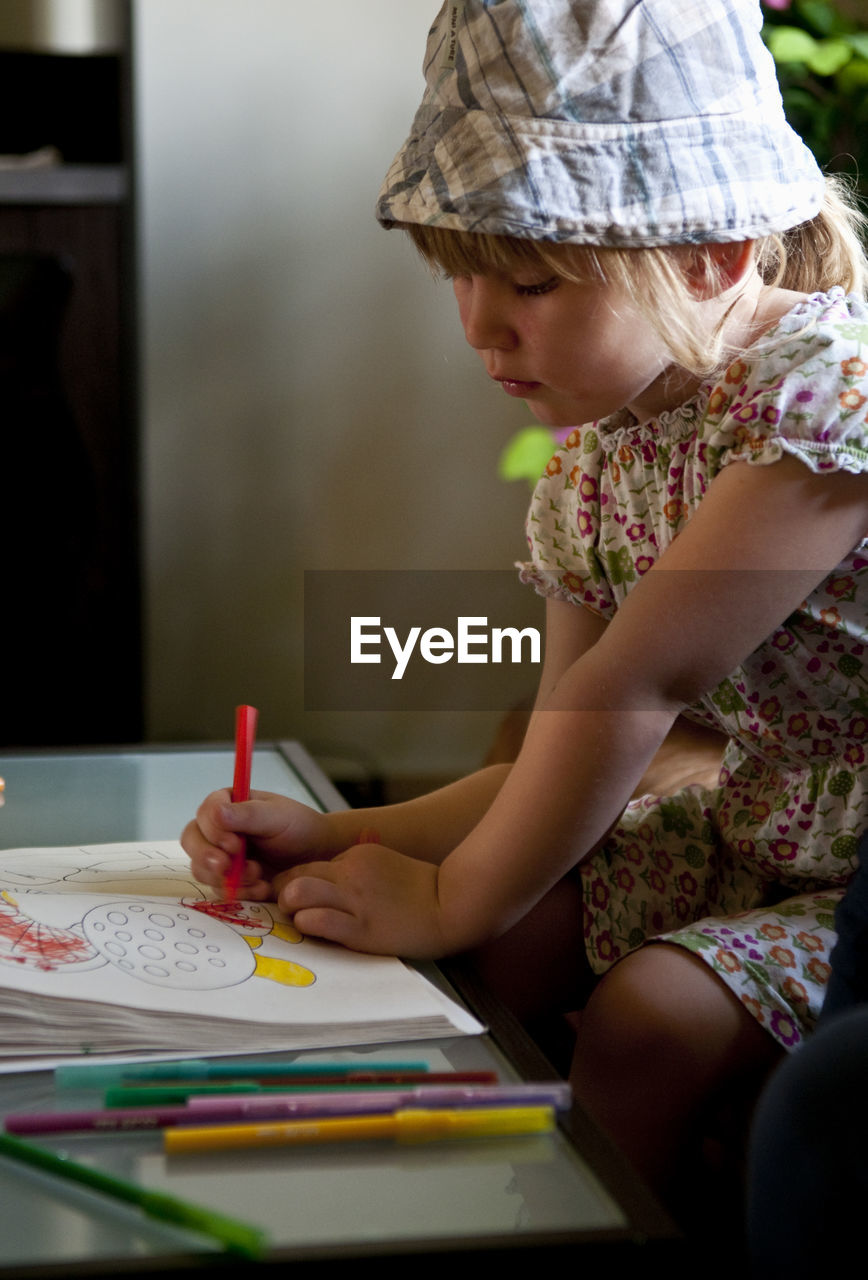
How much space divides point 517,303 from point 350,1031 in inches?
13.7

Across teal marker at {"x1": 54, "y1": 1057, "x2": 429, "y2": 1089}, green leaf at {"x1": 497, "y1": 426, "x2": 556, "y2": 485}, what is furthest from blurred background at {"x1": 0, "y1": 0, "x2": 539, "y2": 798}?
teal marker at {"x1": 54, "y1": 1057, "x2": 429, "y2": 1089}

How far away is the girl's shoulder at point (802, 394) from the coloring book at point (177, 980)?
287 millimetres

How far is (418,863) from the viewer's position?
0.63m

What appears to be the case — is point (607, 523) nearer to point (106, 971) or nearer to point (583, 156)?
point (583, 156)

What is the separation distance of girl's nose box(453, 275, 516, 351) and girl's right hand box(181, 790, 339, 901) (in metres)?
0.24

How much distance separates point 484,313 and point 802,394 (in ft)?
0.50

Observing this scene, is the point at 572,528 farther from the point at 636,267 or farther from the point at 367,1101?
the point at 367,1101

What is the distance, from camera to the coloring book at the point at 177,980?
47cm

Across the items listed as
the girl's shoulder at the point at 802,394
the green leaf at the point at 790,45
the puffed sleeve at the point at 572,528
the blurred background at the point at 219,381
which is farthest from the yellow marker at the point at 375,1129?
the blurred background at the point at 219,381

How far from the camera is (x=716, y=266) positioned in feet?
2.22

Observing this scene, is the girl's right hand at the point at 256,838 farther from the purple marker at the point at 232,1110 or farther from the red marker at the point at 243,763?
the purple marker at the point at 232,1110

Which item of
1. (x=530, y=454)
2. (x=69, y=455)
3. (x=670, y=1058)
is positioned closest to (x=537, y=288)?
(x=670, y=1058)

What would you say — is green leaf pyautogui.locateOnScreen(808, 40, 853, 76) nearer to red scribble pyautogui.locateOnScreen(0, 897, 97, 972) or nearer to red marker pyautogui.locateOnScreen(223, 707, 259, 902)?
red marker pyautogui.locateOnScreen(223, 707, 259, 902)

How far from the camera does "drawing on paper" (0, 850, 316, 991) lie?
0.51m
